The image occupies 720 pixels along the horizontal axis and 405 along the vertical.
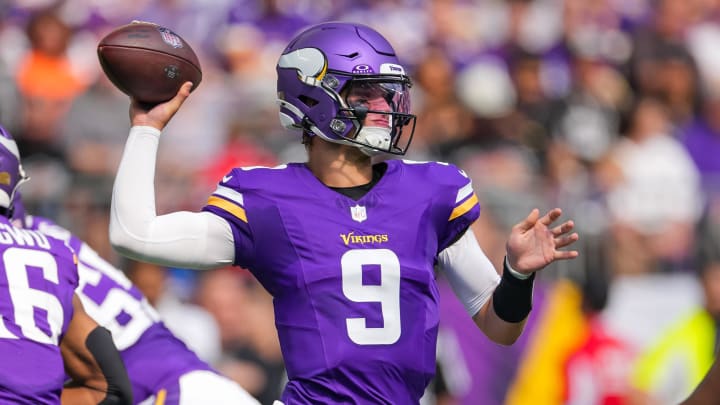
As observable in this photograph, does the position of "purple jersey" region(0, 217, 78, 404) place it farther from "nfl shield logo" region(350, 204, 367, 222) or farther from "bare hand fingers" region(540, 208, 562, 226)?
"bare hand fingers" region(540, 208, 562, 226)

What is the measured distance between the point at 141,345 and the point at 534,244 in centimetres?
187

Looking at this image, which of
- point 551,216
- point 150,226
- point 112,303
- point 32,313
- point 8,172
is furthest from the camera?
point 112,303

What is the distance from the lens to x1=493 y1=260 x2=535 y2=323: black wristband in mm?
4289

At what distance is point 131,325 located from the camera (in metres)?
5.34

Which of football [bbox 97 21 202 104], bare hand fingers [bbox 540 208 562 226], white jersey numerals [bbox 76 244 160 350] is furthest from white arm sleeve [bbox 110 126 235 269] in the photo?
white jersey numerals [bbox 76 244 160 350]

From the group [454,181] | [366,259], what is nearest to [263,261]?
[366,259]

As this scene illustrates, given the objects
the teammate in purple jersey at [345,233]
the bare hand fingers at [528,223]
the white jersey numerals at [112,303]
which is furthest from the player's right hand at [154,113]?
the white jersey numerals at [112,303]

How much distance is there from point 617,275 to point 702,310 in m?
0.60

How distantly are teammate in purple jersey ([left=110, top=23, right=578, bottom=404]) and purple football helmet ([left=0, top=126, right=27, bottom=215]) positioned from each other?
0.75 metres

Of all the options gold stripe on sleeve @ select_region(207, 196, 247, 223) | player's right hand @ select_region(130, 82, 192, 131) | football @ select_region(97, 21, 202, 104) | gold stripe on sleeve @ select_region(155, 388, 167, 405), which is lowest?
gold stripe on sleeve @ select_region(155, 388, 167, 405)

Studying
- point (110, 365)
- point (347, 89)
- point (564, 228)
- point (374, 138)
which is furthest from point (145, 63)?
point (564, 228)

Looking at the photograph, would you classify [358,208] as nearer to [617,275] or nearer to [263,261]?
[263,261]

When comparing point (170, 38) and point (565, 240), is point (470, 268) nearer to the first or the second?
point (565, 240)

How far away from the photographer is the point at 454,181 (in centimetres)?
441
